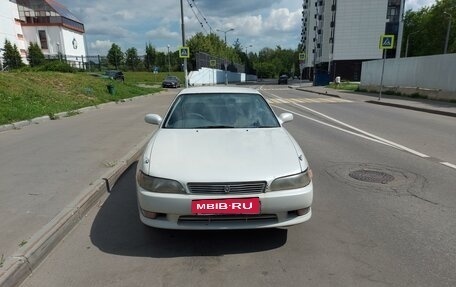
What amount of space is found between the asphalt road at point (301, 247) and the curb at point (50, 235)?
88mm

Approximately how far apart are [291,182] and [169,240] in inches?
56.6

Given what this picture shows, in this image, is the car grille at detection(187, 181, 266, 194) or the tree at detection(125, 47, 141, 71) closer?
the car grille at detection(187, 181, 266, 194)

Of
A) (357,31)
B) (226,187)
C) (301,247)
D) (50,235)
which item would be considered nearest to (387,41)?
(301,247)

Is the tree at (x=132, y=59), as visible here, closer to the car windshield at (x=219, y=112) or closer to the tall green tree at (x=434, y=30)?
the tall green tree at (x=434, y=30)

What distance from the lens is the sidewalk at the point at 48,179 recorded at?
331 centimetres

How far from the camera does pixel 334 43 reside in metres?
60.5

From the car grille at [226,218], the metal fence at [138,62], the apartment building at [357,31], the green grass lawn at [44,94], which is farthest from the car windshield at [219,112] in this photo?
the apartment building at [357,31]

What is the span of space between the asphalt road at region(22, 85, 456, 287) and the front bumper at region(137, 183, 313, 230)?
1.13 feet

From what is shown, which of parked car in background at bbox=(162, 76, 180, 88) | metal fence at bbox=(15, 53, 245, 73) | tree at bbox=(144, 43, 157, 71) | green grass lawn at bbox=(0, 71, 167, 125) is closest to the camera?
green grass lawn at bbox=(0, 71, 167, 125)

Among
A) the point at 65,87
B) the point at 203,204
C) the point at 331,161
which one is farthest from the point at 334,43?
the point at 203,204

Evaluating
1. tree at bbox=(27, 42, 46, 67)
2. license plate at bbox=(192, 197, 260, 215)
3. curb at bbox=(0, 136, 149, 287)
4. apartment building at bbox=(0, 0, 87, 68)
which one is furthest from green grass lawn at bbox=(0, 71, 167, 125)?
apartment building at bbox=(0, 0, 87, 68)

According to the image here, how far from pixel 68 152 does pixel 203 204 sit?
4943 mm

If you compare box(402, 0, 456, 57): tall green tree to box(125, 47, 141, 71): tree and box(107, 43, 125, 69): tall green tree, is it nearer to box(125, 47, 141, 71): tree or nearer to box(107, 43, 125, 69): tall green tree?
box(125, 47, 141, 71): tree

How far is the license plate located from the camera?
3.12 metres
